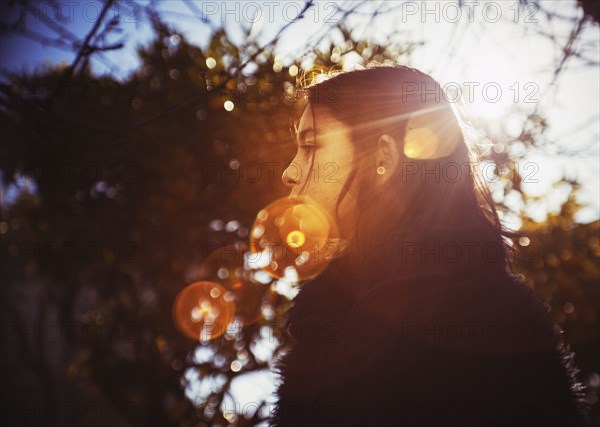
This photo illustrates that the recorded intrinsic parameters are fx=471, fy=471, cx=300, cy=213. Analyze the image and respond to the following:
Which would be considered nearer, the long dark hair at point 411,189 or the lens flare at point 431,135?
the long dark hair at point 411,189

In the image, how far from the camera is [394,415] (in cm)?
135

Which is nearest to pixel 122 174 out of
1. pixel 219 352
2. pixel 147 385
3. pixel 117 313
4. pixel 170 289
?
pixel 170 289

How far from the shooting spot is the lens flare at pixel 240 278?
5297mm

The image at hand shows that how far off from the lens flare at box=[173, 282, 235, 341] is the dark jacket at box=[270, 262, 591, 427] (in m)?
3.92

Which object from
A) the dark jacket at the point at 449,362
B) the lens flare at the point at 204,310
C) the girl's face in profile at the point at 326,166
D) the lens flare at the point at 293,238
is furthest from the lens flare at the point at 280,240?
the dark jacket at the point at 449,362

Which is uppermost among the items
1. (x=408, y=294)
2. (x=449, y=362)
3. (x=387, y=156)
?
(x=387, y=156)

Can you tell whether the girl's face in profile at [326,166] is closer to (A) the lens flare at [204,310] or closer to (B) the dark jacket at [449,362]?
(B) the dark jacket at [449,362]

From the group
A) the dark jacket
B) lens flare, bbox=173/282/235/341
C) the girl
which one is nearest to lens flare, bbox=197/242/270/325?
lens flare, bbox=173/282/235/341

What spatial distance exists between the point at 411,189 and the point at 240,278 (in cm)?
394

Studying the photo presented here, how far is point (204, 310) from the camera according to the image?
5.45 m

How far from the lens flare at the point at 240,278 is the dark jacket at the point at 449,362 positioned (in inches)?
145

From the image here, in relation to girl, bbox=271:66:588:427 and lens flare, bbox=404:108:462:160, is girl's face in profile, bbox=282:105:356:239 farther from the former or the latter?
lens flare, bbox=404:108:462:160

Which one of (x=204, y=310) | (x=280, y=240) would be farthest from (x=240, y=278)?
(x=280, y=240)

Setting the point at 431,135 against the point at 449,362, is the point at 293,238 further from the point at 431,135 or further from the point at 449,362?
the point at 449,362
